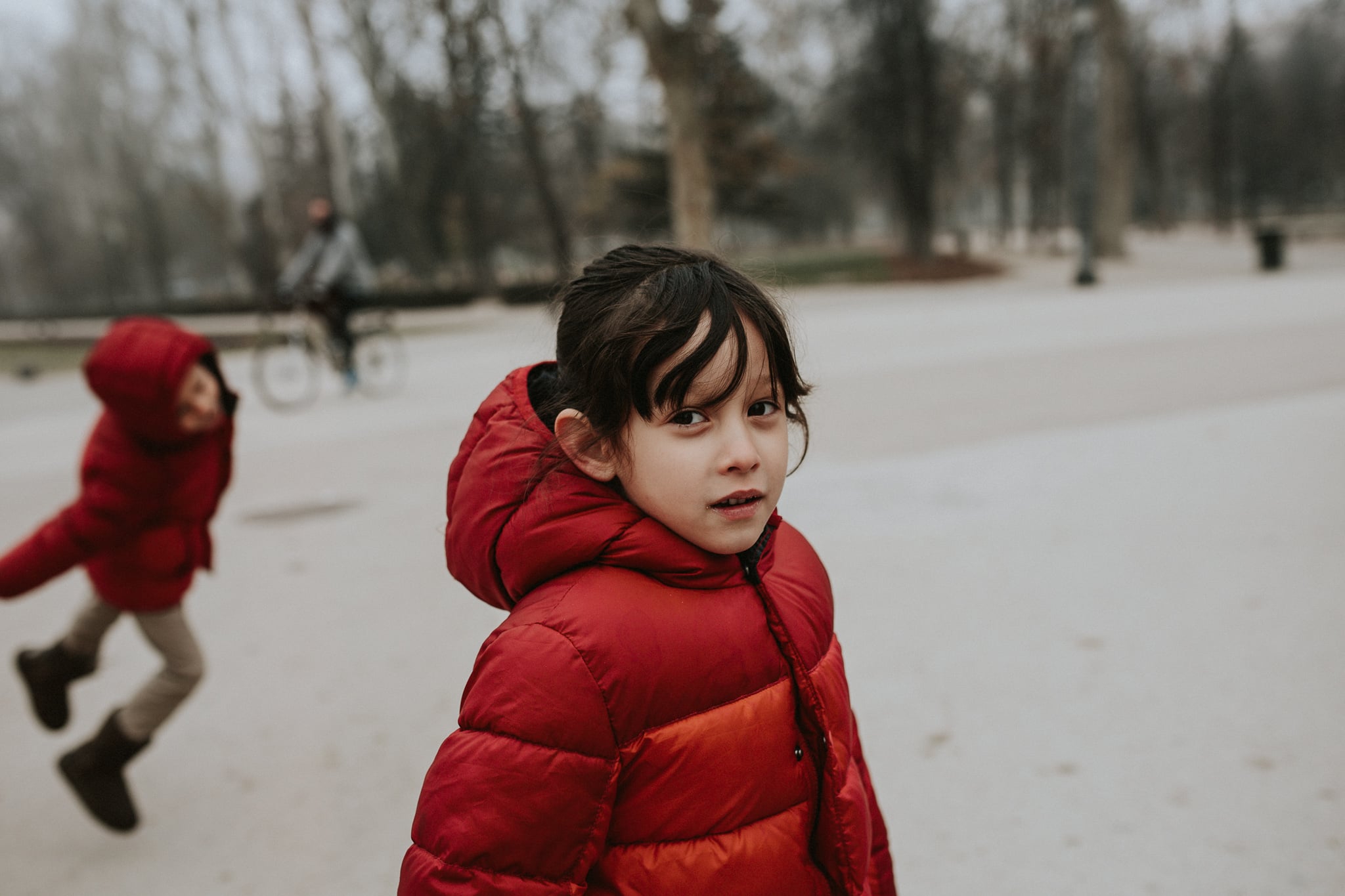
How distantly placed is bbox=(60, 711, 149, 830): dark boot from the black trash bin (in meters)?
20.4

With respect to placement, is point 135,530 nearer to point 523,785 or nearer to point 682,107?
point 523,785

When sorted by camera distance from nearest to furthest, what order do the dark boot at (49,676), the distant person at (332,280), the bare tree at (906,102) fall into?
the dark boot at (49,676) → the distant person at (332,280) → the bare tree at (906,102)

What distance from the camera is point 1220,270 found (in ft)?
68.5

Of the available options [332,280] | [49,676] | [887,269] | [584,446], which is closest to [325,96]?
[887,269]

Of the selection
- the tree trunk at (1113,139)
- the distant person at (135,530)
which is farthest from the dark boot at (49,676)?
the tree trunk at (1113,139)

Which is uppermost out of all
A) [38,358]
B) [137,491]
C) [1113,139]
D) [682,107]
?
[682,107]

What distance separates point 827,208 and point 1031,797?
190ft

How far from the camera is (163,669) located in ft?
9.63

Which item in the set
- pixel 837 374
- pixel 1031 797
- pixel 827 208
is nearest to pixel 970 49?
pixel 827 208

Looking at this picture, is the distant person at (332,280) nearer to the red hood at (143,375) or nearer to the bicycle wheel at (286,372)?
the bicycle wheel at (286,372)

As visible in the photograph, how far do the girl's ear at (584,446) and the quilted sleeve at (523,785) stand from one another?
22 cm

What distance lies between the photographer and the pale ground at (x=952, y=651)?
2691 mm

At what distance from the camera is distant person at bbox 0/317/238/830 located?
2.73m

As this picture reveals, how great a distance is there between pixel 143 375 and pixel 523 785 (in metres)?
1.95
